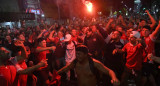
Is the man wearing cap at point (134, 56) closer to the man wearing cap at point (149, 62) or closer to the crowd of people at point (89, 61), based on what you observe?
the crowd of people at point (89, 61)

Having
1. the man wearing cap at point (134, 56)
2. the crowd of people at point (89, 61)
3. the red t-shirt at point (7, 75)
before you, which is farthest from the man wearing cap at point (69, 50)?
the red t-shirt at point (7, 75)

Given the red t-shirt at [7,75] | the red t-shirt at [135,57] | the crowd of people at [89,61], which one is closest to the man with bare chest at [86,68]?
the crowd of people at [89,61]

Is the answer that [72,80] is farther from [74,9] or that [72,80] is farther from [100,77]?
[74,9]

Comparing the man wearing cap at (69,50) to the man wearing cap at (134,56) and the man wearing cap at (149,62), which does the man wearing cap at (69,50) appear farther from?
the man wearing cap at (149,62)

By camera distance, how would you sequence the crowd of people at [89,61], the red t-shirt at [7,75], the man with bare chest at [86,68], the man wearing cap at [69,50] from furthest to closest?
the man wearing cap at [69,50], the man with bare chest at [86,68], the crowd of people at [89,61], the red t-shirt at [7,75]

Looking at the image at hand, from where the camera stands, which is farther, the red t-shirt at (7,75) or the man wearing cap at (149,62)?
the man wearing cap at (149,62)

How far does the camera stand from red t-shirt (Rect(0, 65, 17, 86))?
118 inches

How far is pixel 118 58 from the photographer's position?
5.04 metres

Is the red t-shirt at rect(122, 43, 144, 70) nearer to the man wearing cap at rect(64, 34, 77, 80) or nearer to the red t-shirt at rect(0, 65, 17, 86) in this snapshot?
the man wearing cap at rect(64, 34, 77, 80)

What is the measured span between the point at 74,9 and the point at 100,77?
2735 centimetres

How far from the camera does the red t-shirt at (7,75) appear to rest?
118 inches

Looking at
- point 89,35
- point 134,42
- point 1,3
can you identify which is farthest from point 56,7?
point 134,42


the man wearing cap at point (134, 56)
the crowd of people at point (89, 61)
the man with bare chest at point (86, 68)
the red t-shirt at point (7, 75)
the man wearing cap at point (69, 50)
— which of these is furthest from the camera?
the man wearing cap at point (69, 50)

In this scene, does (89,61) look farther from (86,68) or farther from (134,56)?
(134,56)
